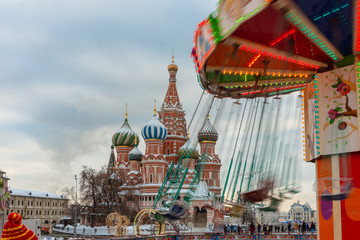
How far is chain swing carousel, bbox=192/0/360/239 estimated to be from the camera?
888 centimetres

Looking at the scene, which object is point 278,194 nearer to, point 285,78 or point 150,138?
point 285,78

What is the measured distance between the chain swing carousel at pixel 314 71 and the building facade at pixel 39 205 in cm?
6633

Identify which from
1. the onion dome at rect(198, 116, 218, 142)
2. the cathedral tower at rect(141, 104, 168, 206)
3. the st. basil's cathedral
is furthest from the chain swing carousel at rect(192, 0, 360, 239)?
the onion dome at rect(198, 116, 218, 142)

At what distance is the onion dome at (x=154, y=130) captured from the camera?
164 ft

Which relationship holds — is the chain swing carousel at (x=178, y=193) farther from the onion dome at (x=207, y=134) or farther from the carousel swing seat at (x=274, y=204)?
the carousel swing seat at (x=274, y=204)

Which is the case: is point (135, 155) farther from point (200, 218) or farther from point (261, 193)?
point (261, 193)

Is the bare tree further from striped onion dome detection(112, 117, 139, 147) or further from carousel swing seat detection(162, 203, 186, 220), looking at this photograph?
carousel swing seat detection(162, 203, 186, 220)

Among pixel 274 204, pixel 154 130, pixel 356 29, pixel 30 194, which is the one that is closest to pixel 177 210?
pixel 274 204

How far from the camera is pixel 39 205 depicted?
3110 inches

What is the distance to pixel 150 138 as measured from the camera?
50.1 meters

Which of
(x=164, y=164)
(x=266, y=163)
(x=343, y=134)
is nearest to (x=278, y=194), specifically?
(x=266, y=163)

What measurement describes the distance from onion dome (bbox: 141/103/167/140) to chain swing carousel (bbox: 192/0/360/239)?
37744 mm

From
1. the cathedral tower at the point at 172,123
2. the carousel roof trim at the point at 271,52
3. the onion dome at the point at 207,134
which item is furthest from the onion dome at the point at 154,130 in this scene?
the carousel roof trim at the point at 271,52

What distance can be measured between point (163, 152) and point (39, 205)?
1435 inches
